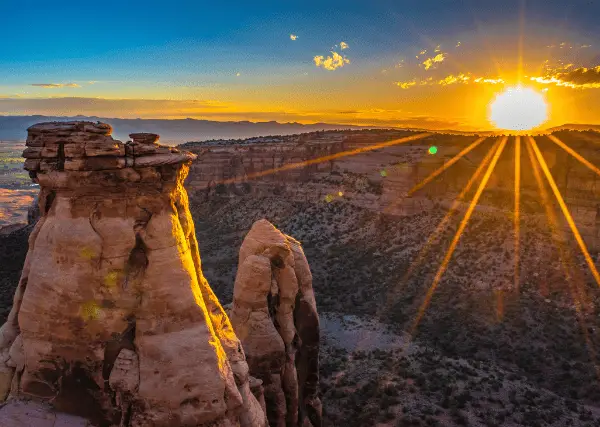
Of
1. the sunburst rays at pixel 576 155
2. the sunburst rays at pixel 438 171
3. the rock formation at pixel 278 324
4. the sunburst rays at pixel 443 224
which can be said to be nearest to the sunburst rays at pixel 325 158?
the sunburst rays at pixel 438 171

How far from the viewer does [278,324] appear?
1692cm

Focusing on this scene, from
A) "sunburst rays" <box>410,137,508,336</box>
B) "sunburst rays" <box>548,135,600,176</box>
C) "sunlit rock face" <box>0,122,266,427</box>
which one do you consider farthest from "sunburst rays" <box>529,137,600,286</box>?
"sunlit rock face" <box>0,122,266,427</box>

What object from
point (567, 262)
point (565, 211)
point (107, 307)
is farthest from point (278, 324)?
point (565, 211)

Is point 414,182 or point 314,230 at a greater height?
point 414,182

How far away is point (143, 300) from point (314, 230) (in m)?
45.0

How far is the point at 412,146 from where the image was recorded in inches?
2126

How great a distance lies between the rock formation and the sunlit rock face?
5.95 m

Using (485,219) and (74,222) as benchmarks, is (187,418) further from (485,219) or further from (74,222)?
(485,219)

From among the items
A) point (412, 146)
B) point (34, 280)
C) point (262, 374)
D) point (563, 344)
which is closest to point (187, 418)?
Result: point (34, 280)

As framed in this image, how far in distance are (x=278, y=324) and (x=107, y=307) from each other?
827 centimetres

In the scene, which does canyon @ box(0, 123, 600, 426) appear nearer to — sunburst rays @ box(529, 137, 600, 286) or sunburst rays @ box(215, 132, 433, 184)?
sunburst rays @ box(215, 132, 433, 184)

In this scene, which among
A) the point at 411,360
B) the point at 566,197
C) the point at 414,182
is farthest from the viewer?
the point at 414,182

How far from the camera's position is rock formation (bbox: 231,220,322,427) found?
51.9ft

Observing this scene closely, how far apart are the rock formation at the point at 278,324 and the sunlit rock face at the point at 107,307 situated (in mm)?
5954
